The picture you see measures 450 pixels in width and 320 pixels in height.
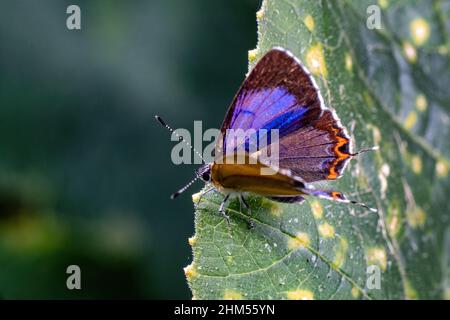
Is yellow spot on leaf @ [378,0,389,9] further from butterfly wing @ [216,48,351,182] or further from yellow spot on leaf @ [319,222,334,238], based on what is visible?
yellow spot on leaf @ [319,222,334,238]

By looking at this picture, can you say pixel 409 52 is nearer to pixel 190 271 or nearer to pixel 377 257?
pixel 377 257

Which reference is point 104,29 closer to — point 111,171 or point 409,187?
point 111,171

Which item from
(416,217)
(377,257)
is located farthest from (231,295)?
(416,217)

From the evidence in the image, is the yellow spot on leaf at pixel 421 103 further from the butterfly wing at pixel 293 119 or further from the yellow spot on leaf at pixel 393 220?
the butterfly wing at pixel 293 119

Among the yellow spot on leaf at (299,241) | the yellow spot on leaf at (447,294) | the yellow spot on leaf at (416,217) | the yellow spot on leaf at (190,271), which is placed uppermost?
the yellow spot on leaf at (416,217)

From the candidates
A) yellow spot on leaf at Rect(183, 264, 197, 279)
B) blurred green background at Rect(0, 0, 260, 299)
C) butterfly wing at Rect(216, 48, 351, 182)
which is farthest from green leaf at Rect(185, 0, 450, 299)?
blurred green background at Rect(0, 0, 260, 299)

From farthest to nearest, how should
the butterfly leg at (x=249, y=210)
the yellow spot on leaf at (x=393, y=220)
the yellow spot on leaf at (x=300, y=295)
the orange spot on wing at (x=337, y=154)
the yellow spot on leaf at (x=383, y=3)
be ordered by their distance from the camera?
the yellow spot on leaf at (x=383, y=3) → the yellow spot on leaf at (x=393, y=220) → the orange spot on wing at (x=337, y=154) → the butterfly leg at (x=249, y=210) → the yellow spot on leaf at (x=300, y=295)

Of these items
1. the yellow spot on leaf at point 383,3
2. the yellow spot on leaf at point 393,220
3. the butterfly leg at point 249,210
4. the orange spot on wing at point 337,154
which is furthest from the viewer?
the yellow spot on leaf at point 383,3

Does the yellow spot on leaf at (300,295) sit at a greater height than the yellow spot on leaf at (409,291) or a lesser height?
greater

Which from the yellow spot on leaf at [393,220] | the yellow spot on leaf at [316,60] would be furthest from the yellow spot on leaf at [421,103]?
the yellow spot on leaf at [316,60]
